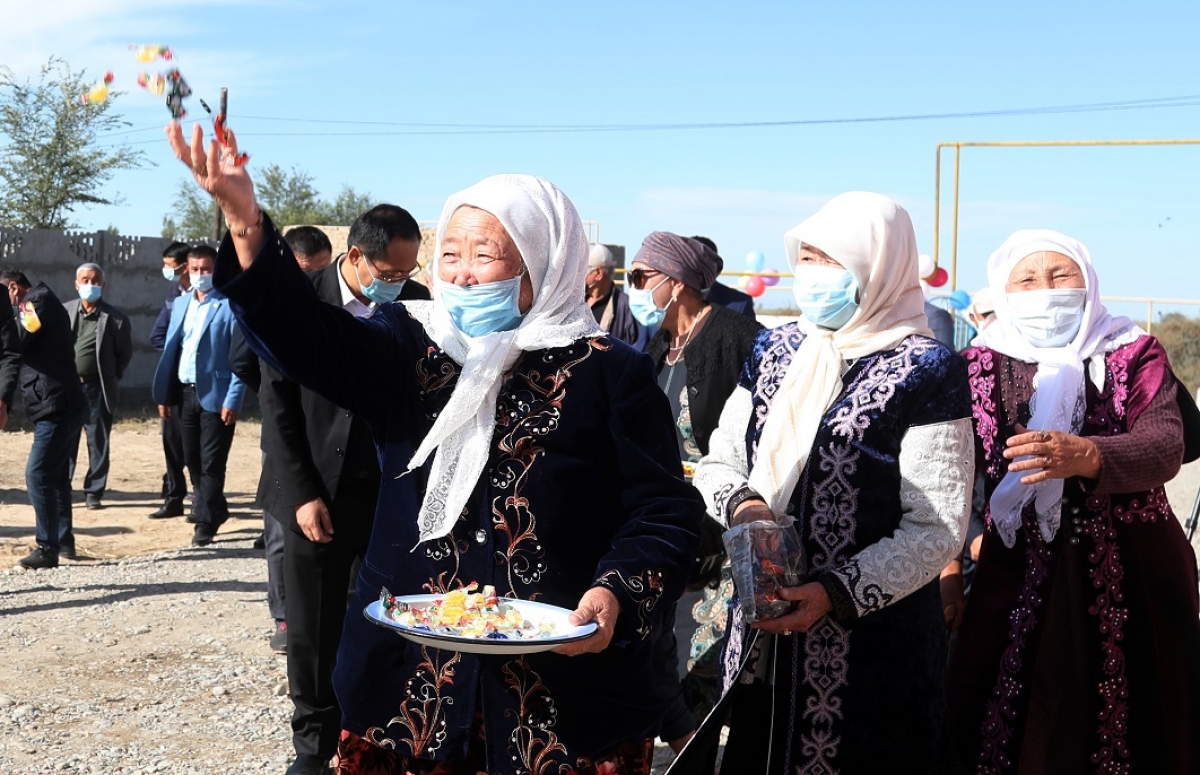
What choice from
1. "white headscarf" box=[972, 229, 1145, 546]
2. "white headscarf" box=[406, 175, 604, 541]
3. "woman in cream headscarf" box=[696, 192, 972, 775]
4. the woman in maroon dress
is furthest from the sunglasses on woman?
"white headscarf" box=[406, 175, 604, 541]

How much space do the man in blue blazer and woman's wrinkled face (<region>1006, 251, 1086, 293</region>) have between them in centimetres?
679

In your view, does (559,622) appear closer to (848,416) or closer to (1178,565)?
(848,416)

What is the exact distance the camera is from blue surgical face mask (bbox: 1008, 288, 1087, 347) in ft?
13.5

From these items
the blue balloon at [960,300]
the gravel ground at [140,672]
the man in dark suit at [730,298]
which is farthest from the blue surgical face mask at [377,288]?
the blue balloon at [960,300]

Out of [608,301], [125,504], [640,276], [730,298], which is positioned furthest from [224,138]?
[125,504]

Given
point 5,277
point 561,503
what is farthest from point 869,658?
point 5,277

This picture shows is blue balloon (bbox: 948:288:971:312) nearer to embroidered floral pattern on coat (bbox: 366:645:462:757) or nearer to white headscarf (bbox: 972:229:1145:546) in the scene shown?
white headscarf (bbox: 972:229:1145:546)

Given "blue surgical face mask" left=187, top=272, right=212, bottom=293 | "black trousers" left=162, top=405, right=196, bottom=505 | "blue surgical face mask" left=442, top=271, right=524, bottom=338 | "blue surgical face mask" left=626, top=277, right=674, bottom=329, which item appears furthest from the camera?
"black trousers" left=162, top=405, right=196, bottom=505

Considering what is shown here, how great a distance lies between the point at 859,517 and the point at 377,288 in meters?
2.74

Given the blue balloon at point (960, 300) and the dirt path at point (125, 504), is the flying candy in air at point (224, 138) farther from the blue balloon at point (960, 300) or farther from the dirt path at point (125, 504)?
the blue balloon at point (960, 300)

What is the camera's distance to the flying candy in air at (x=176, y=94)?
2.22 m

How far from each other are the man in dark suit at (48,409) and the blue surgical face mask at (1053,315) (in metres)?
7.11

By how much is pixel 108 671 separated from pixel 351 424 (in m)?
2.64

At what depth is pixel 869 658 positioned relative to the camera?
3.09 metres
